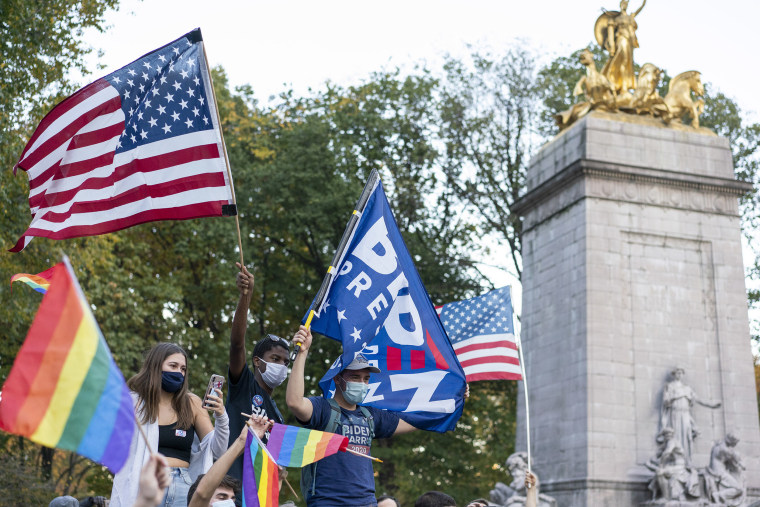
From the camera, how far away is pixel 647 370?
18.1 metres

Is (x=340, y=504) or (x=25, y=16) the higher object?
(x=25, y=16)

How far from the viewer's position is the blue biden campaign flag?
745 centimetres

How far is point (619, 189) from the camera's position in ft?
62.5

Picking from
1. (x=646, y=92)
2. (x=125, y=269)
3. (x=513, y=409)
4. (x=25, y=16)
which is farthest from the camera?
(x=513, y=409)

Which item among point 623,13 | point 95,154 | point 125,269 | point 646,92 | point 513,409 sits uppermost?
point 623,13

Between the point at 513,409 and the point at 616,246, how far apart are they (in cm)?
1115

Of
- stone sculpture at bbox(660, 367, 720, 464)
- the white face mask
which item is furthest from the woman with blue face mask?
stone sculpture at bbox(660, 367, 720, 464)

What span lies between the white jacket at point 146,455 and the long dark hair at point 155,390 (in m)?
0.04

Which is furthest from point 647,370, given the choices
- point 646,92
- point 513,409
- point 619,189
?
point 513,409

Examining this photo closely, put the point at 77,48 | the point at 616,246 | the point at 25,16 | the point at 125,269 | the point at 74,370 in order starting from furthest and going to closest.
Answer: the point at 125,269 < the point at 616,246 < the point at 77,48 < the point at 25,16 < the point at 74,370

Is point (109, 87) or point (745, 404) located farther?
point (745, 404)

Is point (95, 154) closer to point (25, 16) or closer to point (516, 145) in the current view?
point (25, 16)

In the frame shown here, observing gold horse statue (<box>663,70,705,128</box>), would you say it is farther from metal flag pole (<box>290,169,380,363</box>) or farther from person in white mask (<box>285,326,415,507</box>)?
person in white mask (<box>285,326,415,507</box>)

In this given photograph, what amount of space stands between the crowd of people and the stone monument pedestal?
1138 cm
